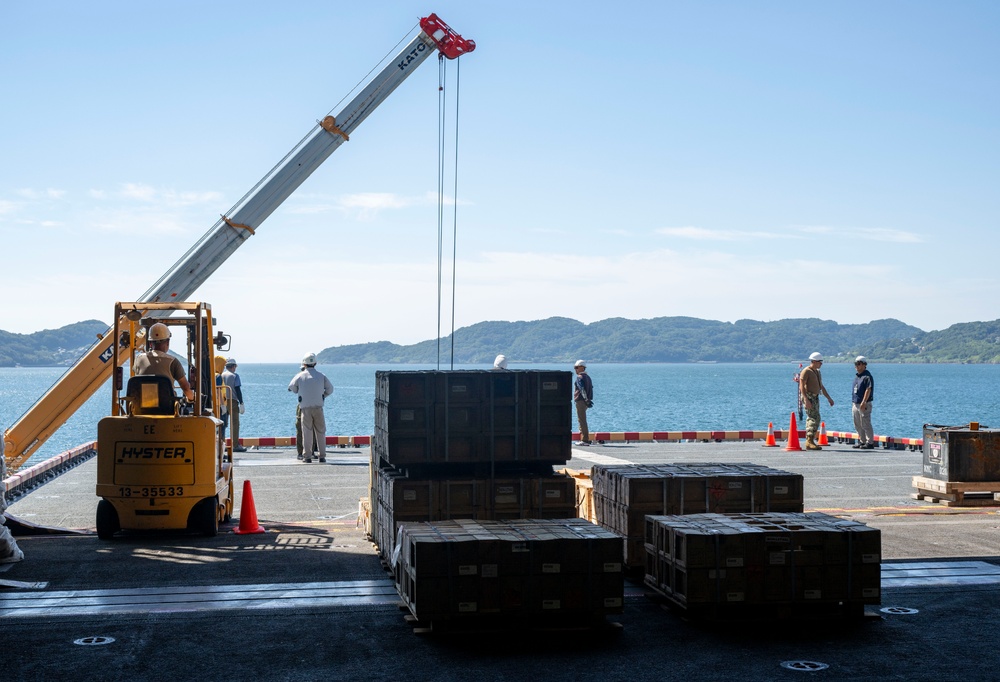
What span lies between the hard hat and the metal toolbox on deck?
445 inches

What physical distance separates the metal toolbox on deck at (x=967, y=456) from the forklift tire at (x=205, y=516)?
10.6 m

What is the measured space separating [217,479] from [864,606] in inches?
306

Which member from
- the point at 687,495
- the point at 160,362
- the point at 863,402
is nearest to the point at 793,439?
the point at 863,402

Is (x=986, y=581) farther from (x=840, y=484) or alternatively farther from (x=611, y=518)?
(x=840, y=484)

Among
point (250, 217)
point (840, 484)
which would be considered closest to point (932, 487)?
point (840, 484)

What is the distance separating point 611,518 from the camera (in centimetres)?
1112

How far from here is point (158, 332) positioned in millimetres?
13211

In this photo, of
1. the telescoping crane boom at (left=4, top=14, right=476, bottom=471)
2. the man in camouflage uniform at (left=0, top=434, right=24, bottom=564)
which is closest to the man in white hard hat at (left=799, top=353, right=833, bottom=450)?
the telescoping crane boom at (left=4, top=14, right=476, bottom=471)

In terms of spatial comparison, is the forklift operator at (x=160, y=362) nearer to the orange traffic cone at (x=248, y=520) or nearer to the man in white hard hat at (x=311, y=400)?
the orange traffic cone at (x=248, y=520)

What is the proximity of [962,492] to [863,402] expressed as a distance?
8885 millimetres

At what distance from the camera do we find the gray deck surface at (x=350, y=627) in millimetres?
7562

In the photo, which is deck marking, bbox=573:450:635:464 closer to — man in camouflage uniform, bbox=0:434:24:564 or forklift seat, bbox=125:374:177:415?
forklift seat, bbox=125:374:177:415

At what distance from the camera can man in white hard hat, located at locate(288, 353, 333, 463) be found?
21828mm

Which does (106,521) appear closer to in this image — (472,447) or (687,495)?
(472,447)
